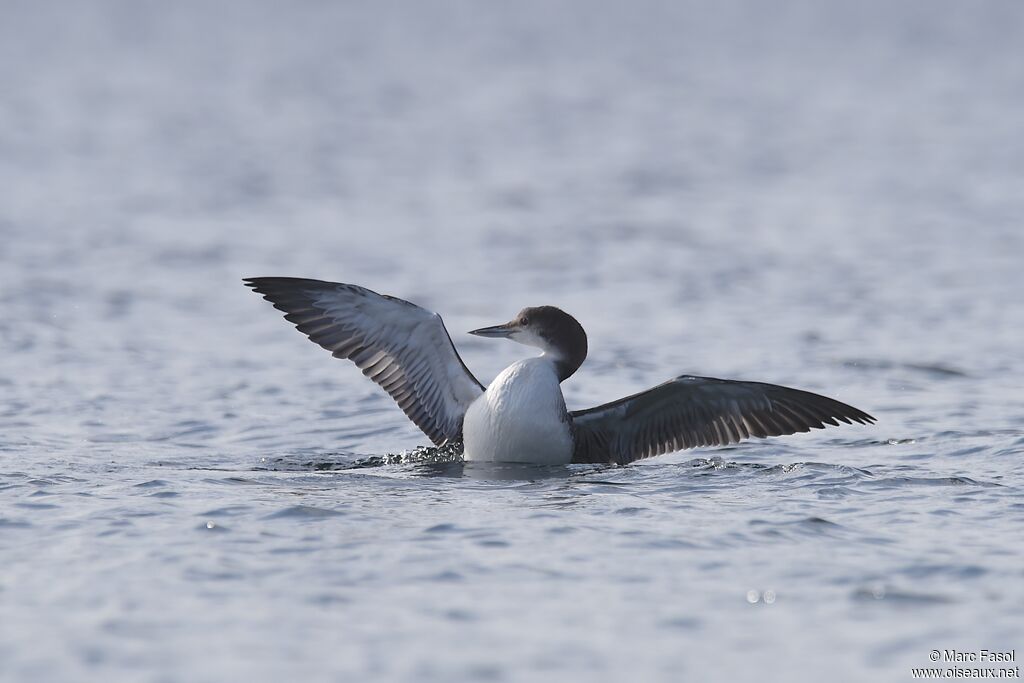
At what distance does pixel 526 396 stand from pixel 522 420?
0.15m

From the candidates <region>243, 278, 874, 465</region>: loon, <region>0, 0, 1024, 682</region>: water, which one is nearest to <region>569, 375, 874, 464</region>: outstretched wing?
<region>243, 278, 874, 465</region>: loon

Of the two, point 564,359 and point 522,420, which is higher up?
point 564,359

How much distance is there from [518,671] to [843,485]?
354 centimetres

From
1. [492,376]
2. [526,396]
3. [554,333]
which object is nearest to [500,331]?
[554,333]

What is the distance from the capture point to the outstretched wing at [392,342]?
392 inches

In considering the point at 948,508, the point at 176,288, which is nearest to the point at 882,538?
the point at 948,508

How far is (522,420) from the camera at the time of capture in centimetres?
967

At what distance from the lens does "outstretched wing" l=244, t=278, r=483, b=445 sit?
392 inches

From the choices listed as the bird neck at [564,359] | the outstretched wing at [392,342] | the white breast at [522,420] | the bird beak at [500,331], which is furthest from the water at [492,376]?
the bird beak at [500,331]

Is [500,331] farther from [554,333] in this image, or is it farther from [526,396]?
[526,396]

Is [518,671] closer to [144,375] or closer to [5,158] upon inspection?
[144,375]

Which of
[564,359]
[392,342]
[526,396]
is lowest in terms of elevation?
[526,396]

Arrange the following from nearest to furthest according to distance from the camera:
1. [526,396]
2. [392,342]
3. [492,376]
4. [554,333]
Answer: [526,396], [554,333], [392,342], [492,376]

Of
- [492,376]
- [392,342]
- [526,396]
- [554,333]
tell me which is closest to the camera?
[526,396]
